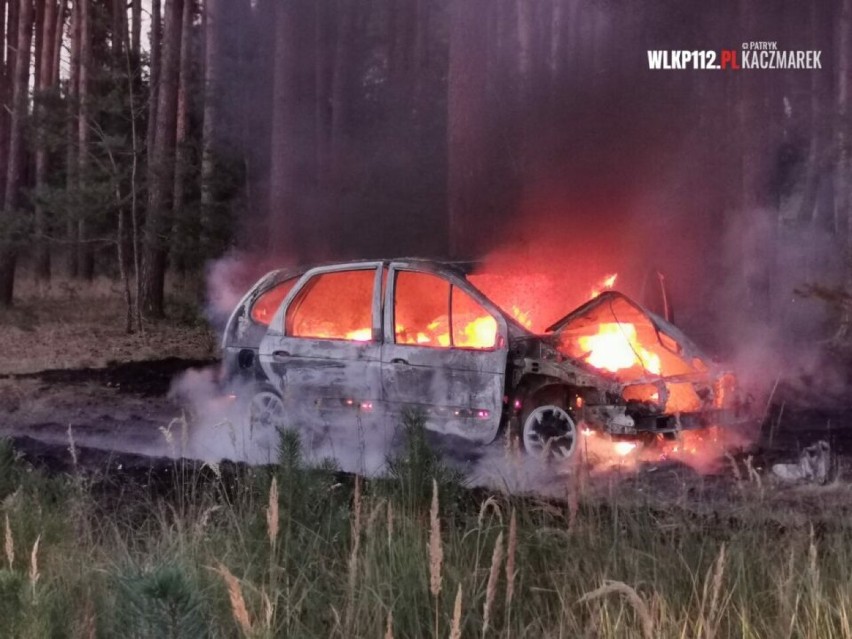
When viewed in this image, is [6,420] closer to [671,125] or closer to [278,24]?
[278,24]

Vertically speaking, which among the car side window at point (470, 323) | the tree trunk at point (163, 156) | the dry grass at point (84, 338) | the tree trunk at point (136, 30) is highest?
the tree trunk at point (136, 30)

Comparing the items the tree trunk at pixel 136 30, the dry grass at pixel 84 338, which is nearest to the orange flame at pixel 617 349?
the dry grass at pixel 84 338

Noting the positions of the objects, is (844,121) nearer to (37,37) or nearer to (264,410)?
(264,410)

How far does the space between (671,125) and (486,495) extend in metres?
11.7

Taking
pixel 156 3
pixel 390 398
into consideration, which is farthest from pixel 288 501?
pixel 156 3

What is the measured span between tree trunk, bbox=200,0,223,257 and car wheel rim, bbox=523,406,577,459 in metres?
8.29

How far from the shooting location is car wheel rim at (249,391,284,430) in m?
7.50

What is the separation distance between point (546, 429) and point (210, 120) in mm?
9870

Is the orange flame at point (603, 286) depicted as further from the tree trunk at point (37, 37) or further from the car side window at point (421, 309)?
the tree trunk at point (37, 37)

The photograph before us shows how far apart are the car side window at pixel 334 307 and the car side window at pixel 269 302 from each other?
187mm

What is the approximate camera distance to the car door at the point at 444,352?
6.75 metres

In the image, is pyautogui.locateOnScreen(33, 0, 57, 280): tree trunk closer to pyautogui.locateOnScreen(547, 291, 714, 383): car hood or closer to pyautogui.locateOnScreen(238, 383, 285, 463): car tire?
pyautogui.locateOnScreen(238, 383, 285, 463): car tire

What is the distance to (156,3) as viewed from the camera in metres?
16.2

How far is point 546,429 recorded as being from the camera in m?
6.67
